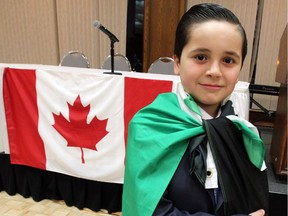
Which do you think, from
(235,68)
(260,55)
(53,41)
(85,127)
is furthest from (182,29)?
(53,41)

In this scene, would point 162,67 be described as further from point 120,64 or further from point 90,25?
point 90,25

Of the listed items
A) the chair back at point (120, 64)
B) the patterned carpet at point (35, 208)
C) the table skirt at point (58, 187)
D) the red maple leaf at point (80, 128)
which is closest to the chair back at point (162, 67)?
the chair back at point (120, 64)

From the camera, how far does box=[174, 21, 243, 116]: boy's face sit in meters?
0.61

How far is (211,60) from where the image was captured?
62 cm

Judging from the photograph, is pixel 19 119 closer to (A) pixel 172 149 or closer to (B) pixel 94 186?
(B) pixel 94 186

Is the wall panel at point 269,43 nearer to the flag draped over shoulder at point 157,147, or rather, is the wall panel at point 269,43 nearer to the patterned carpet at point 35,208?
the patterned carpet at point 35,208

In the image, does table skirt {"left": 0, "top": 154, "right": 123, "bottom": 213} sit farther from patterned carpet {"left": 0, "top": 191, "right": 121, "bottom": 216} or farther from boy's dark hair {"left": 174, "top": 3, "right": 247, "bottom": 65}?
boy's dark hair {"left": 174, "top": 3, "right": 247, "bottom": 65}

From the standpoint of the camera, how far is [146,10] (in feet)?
14.1

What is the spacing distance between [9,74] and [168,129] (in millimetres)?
1869

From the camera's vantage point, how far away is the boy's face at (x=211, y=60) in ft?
1.99

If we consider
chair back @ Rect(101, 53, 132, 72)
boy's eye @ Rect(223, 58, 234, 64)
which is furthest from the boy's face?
chair back @ Rect(101, 53, 132, 72)

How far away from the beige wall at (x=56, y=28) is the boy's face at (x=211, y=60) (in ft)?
13.0

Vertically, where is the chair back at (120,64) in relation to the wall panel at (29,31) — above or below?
below

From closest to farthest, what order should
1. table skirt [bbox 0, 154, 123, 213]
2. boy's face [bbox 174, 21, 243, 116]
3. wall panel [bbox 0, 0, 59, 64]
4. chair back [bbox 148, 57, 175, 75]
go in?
boy's face [bbox 174, 21, 243, 116], table skirt [bbox 0, 154, 123, 213], chair back [bbox 148, 57, 175, 75], wall panel [bbox 0, 0, 59, 64]
